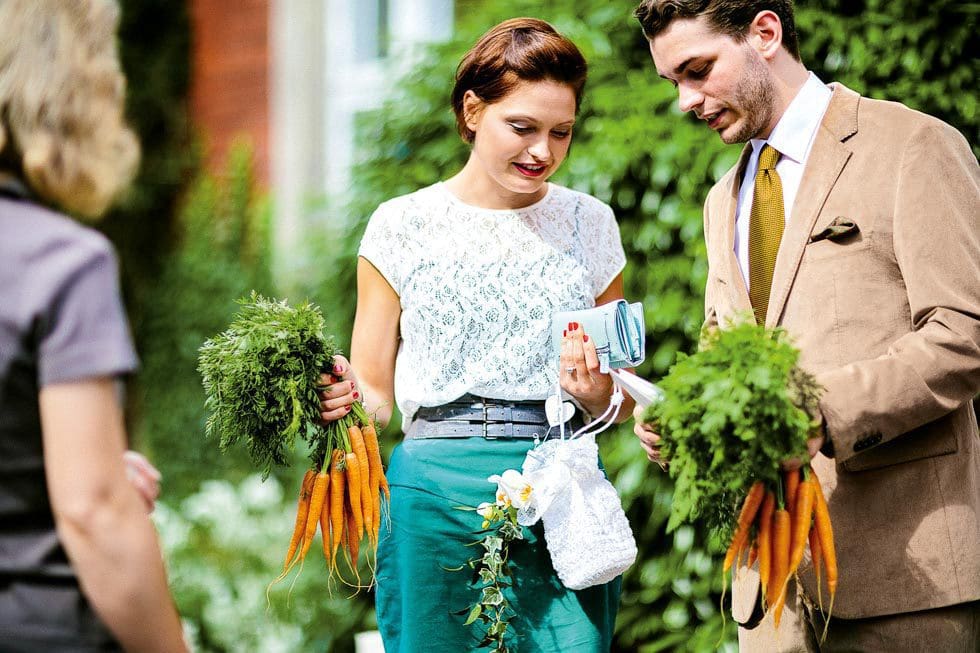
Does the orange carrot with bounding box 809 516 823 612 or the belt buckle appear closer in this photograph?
the orange carrot with bounding box 809 516 823 612

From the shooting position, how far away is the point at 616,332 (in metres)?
2.81

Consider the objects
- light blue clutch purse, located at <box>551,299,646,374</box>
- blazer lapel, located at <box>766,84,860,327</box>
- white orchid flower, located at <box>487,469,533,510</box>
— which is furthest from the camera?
white orchid flower, located at <box>487,469,533,510</box>

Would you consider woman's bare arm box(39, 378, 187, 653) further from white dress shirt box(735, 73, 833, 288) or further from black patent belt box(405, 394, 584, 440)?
white dress shirt box(735, 73, 833, 288)

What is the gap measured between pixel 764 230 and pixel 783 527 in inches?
29.1

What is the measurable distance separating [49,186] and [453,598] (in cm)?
161

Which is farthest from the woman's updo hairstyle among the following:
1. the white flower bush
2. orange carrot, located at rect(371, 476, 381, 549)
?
the white flower bush

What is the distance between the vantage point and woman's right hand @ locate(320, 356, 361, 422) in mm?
2887

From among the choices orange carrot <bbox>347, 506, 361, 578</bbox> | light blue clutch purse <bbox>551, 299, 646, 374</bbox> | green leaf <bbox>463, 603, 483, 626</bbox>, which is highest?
light blue clutch purse <bbox>551, 299, 646, 374</bbox>

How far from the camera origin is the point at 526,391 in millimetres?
3008

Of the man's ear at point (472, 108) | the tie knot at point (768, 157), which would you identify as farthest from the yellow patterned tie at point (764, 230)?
the man's ear at point (472, 108)

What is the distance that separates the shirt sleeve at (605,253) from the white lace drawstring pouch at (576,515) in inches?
18.2

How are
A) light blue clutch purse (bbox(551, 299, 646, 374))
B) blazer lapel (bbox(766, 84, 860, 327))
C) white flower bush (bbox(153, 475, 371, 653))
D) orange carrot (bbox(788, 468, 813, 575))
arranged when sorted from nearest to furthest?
1. orange carrot (bbox(788, 468, 813, 575))
2. blazer lapel (bbox(766, 84, 860, 327))
3. light blue clutch purse (bbox(551, 299, 646, 374))
4. white flower bush (bbox(153, 475, 371, 653))

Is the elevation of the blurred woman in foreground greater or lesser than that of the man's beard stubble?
lesser

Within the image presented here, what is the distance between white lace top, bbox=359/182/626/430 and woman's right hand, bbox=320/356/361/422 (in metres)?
0.21
